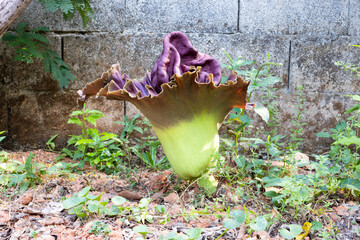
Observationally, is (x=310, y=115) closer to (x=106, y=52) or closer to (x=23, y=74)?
(x=106, y=52)

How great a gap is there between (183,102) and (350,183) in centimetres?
89

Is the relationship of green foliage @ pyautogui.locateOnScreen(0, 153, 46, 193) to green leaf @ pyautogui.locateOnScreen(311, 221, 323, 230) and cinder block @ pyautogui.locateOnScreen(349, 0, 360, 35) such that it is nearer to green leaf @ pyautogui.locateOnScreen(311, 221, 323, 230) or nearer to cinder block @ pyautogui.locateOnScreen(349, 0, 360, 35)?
green leaf @ pyautogui.locateOnScreen(311, 221, 323, 230)

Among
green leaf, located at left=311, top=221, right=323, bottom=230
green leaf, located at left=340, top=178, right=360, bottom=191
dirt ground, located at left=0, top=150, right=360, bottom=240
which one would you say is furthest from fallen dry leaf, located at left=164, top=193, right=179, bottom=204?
green leaf, located at left=340, top=178, right=360, bottom=191

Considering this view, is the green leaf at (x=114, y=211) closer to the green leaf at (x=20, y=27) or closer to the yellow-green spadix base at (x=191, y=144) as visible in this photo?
the yellow-green spadix base at (x=191, y=144)

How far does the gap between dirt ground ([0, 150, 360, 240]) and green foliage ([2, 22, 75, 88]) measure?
2.90ft

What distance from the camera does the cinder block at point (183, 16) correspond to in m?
2.78

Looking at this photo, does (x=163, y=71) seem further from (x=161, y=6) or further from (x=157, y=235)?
(x=161, y=6)

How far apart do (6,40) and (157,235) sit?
2013 millimetres

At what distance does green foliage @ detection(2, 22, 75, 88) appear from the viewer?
2.52 metres

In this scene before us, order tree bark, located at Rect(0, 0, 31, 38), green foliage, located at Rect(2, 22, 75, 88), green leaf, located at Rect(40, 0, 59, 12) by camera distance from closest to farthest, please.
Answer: tree bark, located at Rect(0, 0, 31, 38), green leaf, located at Rect(40, 0, 59, 12), green foliage, located at Rect(2, 22, 75, 88)

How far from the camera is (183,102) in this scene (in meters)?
1.71

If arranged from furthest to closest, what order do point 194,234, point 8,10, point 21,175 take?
point 8,10
point 21,175
point 194,234

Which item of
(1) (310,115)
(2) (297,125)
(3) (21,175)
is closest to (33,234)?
(3) (21,175)

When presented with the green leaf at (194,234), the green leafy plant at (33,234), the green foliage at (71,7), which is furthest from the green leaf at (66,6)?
the green leaf at (194,234)
